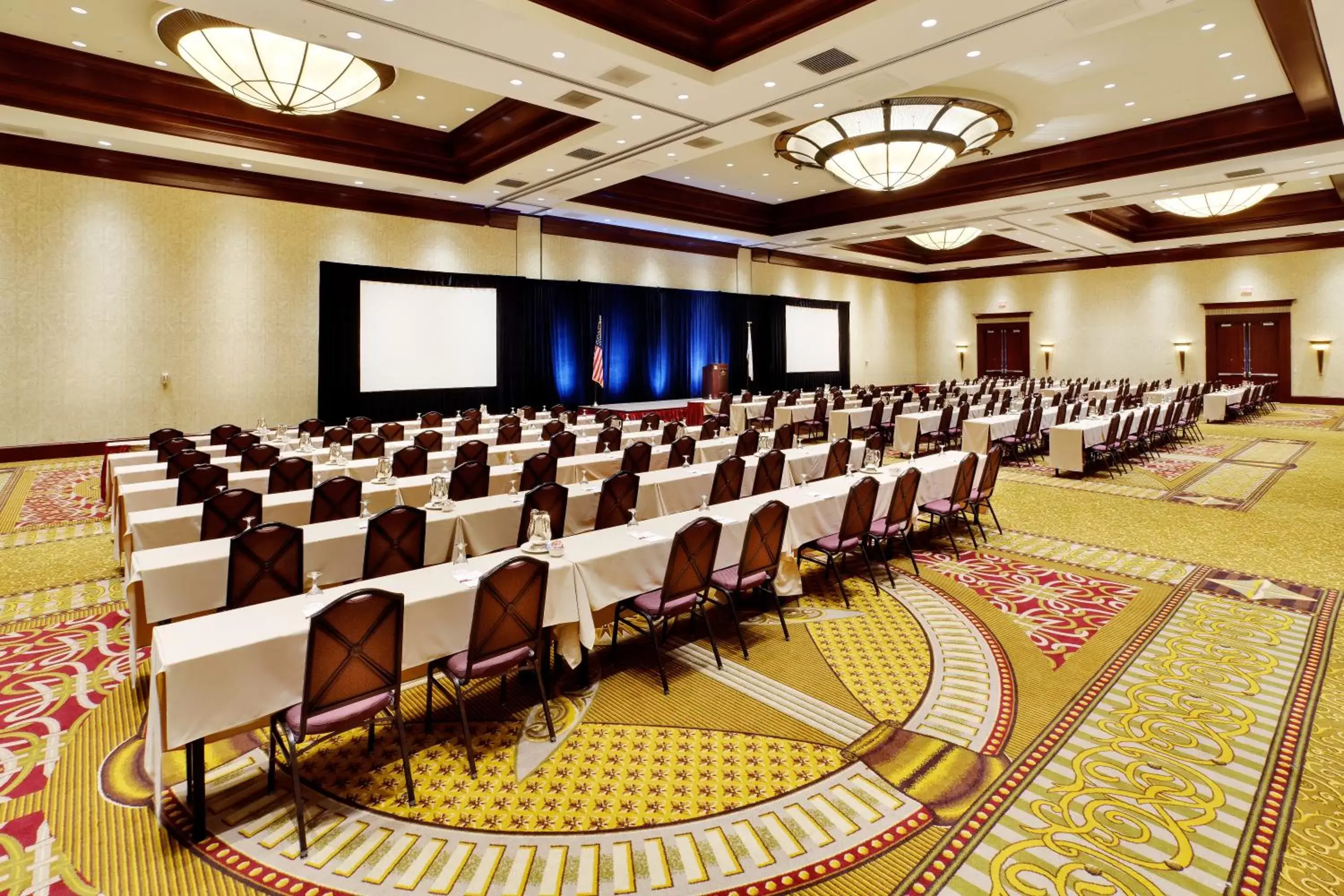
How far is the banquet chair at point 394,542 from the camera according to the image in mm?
4121

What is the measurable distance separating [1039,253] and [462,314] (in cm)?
1846

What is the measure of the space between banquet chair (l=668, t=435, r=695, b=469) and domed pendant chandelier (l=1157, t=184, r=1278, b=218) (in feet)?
43.3

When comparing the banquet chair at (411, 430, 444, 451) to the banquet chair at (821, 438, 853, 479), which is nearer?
the banquet chair at (821, 438, 853, 479)

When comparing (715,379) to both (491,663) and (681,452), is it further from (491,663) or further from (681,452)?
(491,663)

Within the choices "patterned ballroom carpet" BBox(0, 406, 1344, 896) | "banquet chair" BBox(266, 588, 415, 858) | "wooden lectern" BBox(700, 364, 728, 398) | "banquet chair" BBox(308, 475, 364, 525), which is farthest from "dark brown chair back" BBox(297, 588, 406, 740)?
"wooden lectern" BBox(700, 364, 728, 398)

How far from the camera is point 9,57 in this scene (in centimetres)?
874

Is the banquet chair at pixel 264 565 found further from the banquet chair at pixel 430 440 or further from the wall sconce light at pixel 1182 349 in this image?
the wall sconce light at pixel 1182 349

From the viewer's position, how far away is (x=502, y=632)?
10.3 feet

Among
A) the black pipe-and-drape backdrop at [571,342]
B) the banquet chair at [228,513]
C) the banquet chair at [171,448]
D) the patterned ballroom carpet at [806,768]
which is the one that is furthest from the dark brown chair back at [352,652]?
the black pipe-and-drape backdrop at [571,342]

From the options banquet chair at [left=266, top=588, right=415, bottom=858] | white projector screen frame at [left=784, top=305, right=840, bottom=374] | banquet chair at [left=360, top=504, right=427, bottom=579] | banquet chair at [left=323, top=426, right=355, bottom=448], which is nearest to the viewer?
banquet chair at [left=266, top=588, right=415, bottom=858]

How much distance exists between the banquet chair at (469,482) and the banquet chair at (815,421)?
7550 millimetres

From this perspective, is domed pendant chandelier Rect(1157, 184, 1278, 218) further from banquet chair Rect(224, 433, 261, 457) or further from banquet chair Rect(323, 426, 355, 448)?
banquet chair Rect(224, 433, 261, 457)

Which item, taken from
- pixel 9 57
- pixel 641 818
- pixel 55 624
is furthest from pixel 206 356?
pixel 641 818

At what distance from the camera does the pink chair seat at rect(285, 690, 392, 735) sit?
2.65 metres
